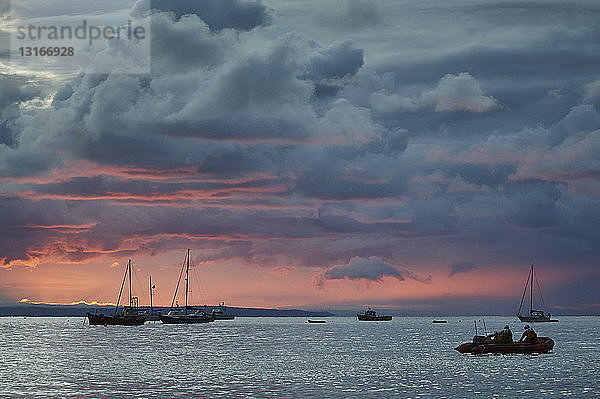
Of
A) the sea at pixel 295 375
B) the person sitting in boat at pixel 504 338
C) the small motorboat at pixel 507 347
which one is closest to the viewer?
the sea at pixel 295 375

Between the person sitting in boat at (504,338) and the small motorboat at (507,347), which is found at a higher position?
the person sitting in boat at (504,338)

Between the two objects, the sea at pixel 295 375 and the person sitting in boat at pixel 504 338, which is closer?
the sea at pixel 295 375

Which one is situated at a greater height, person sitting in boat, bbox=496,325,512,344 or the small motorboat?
person sitting in boat, bbox=496,325,512,344

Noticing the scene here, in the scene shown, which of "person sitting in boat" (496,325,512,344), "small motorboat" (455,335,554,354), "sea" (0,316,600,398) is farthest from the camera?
"person sitting in boat" (496,325,512,344)

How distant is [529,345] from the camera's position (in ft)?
390

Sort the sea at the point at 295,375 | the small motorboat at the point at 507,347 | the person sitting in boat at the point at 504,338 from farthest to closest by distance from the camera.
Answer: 1. the person sitting in boat at the point at 504,338
2. the small motorboat at the point at 507,347
3. the sea at the point at 295,375

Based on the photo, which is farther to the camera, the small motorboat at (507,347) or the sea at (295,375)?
the small motorboat at (507,347)

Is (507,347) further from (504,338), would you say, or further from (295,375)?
(295,375)

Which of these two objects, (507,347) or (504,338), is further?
(504,338)

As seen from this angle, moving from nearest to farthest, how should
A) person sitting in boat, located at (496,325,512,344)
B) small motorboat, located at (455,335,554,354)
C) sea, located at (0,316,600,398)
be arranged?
sea, located at (0,316,600,398) → small motorboat, located at (455,335,554,354) → person sitting in boat, located at (496,325,512,344)

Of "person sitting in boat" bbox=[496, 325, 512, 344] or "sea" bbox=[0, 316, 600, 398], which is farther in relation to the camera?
"person sitting in boat" bbox=[496, 325, 512, 344]

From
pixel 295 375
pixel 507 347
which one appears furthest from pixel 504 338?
pixel 295 375

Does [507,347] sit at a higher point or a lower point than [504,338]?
lower

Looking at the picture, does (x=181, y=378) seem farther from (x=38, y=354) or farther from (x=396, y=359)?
(x=38, y=354)
